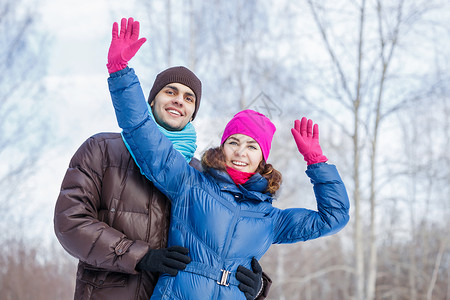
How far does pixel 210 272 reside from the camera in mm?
1890

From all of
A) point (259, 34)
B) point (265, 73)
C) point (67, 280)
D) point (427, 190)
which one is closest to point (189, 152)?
point (265, 73)

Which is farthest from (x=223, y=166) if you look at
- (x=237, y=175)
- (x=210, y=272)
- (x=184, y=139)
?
(x=210, y=272)

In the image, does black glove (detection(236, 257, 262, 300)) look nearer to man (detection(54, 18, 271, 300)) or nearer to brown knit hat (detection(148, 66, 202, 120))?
man (detection(54, 18, 271, 300))

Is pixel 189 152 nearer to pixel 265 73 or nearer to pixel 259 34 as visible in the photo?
pixel 265 73

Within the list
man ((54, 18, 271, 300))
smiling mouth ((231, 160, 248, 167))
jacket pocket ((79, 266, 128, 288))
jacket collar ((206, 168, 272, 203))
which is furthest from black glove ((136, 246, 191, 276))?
smiling mouth ((231, 160, 248, 167))

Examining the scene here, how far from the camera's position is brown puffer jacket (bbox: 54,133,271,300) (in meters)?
1.83

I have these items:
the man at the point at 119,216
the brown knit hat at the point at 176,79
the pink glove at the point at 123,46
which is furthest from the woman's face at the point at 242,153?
the pink glove at the point at 123,46

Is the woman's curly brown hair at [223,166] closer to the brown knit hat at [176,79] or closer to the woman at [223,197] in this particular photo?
the woman at [223,197]

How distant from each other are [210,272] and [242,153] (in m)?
0.60

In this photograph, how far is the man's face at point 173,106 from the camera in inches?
85.6

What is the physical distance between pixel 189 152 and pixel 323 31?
408cm

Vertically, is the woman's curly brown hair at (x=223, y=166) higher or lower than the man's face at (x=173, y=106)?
lower

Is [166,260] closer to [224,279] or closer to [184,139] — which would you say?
[224,279]

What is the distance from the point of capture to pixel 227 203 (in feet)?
6.52
